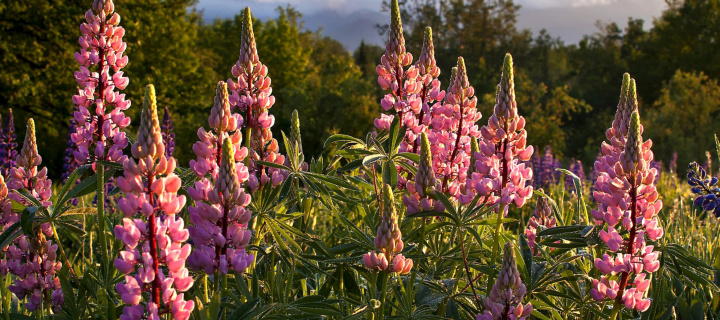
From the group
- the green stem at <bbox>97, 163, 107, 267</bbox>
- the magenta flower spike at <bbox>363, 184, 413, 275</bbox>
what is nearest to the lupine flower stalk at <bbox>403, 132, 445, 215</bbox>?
the magenta flower spike at <bbox>363, 184, 413, 275</bbox>

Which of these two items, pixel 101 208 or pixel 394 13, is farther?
pixel 394 13

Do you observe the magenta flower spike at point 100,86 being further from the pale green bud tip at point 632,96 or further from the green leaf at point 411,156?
the pale green bud tip at point 632,96

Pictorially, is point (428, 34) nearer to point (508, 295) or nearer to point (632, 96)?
point (632, 96)

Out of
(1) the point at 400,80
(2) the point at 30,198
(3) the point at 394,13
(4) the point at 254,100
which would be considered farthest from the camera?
(1) the point at 400,80

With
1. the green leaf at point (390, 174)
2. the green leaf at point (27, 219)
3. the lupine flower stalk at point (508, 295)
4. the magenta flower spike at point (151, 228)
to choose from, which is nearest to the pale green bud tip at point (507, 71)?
the green leaf at point (390, 174)

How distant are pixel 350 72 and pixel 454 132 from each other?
80.8 ft

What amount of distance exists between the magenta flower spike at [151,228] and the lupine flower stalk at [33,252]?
3.77 ft

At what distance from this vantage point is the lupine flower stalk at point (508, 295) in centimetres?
163

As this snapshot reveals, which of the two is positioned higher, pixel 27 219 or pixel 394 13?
pixel 394 13

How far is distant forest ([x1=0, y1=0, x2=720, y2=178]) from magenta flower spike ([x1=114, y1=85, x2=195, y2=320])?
20.6 feet

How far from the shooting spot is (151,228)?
138 centimetres

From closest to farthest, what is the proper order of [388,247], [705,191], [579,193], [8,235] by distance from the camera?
1. [388,247]
2. [8,235]
3. [579,193]
4. [705,191]

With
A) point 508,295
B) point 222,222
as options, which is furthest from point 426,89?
point 222,222

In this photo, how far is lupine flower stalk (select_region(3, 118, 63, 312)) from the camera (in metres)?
2.32
